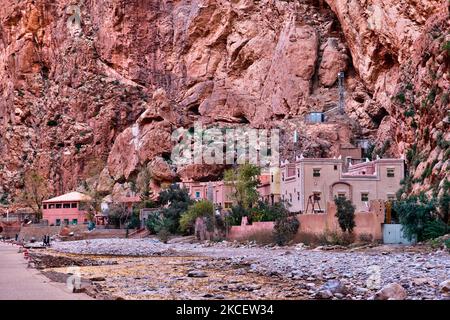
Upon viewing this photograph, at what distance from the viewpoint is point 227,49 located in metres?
84.6

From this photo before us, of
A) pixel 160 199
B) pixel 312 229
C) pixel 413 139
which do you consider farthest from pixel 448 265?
pixel 160 199

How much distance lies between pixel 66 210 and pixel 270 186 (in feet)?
102

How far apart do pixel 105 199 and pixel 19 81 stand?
2779cm

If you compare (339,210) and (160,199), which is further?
(160,199)

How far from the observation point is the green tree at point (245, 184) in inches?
2280

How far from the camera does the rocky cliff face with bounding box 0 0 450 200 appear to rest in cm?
5312

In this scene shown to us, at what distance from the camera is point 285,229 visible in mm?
44750

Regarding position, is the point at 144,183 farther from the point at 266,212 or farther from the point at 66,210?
the point at 266,212

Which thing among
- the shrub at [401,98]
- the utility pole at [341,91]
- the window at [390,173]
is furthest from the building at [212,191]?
the shrub at [401,98]

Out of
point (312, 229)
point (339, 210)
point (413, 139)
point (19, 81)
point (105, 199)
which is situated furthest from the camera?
point (19, 81)

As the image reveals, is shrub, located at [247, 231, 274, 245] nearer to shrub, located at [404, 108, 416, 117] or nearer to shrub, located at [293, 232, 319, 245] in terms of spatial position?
shrub, located at [293, 232, 319, 245]

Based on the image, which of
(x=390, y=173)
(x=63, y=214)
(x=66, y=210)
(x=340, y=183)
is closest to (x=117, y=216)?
(x=66, y=210)

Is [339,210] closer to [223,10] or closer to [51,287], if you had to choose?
[51,287]

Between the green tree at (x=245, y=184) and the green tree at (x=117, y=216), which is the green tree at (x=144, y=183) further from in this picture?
the green tree at (x=245, y=184)
